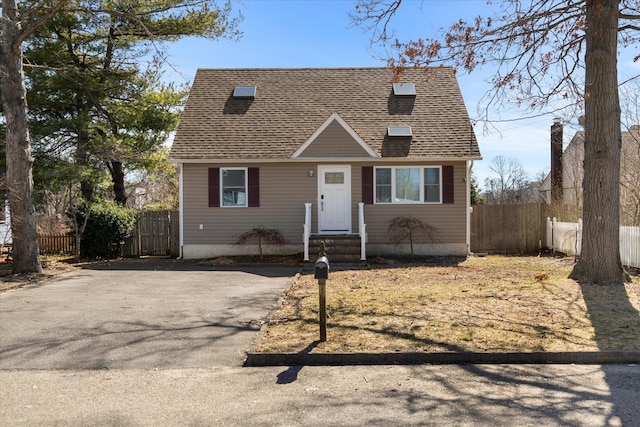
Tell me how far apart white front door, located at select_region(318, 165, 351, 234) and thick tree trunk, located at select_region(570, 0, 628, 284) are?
321 inches

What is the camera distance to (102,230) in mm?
17109

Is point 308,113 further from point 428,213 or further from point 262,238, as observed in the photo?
point 428,213

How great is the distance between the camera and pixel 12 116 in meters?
12.6

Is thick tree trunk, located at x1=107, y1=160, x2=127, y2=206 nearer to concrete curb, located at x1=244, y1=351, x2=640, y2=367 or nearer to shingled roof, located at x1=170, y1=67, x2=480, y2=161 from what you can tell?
shingled roof, located at x1=170, y1=67, x2=480, y2=161

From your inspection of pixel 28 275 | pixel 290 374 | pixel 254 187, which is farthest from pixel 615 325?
pixel 28 275

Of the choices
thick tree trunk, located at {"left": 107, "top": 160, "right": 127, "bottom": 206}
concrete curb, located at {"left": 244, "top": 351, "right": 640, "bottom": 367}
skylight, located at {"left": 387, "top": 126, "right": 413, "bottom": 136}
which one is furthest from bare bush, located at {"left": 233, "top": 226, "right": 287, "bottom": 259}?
concrete curb, located at {"left": 244, "top": 351, "right": 640, "bottom": 367}

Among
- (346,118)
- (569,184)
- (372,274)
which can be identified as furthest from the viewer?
(569,184)

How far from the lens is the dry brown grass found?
5930 millimetres

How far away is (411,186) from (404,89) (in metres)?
4.37

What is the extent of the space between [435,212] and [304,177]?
14.6 ft

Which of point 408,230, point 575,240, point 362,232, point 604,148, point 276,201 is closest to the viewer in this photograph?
point 604,148

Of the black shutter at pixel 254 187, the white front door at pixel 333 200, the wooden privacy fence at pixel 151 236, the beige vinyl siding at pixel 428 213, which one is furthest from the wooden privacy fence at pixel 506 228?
the wooden privacy fence at pixel 151 236

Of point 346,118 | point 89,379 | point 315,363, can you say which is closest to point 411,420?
point 315,363

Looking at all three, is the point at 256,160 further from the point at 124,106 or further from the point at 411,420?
the point at 411,420
